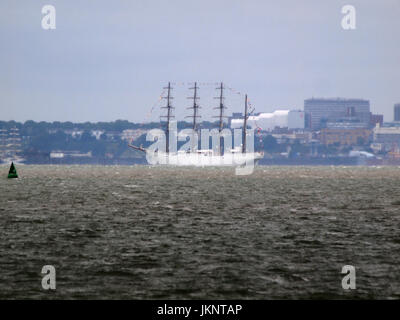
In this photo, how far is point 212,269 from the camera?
28.0m

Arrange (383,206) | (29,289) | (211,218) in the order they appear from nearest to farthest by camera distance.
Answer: (29,289) < (211,218) < (383,206)

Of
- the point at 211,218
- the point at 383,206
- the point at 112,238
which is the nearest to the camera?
the point at 112,238

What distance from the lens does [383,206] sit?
60.1m

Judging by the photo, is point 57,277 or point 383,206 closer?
point 57,277

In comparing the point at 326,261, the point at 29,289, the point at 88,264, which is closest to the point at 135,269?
the point at 88,264

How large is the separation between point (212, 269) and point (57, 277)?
17.9 feet

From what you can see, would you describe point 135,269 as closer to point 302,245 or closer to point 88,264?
point 88,264

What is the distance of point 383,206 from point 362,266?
3217cm
